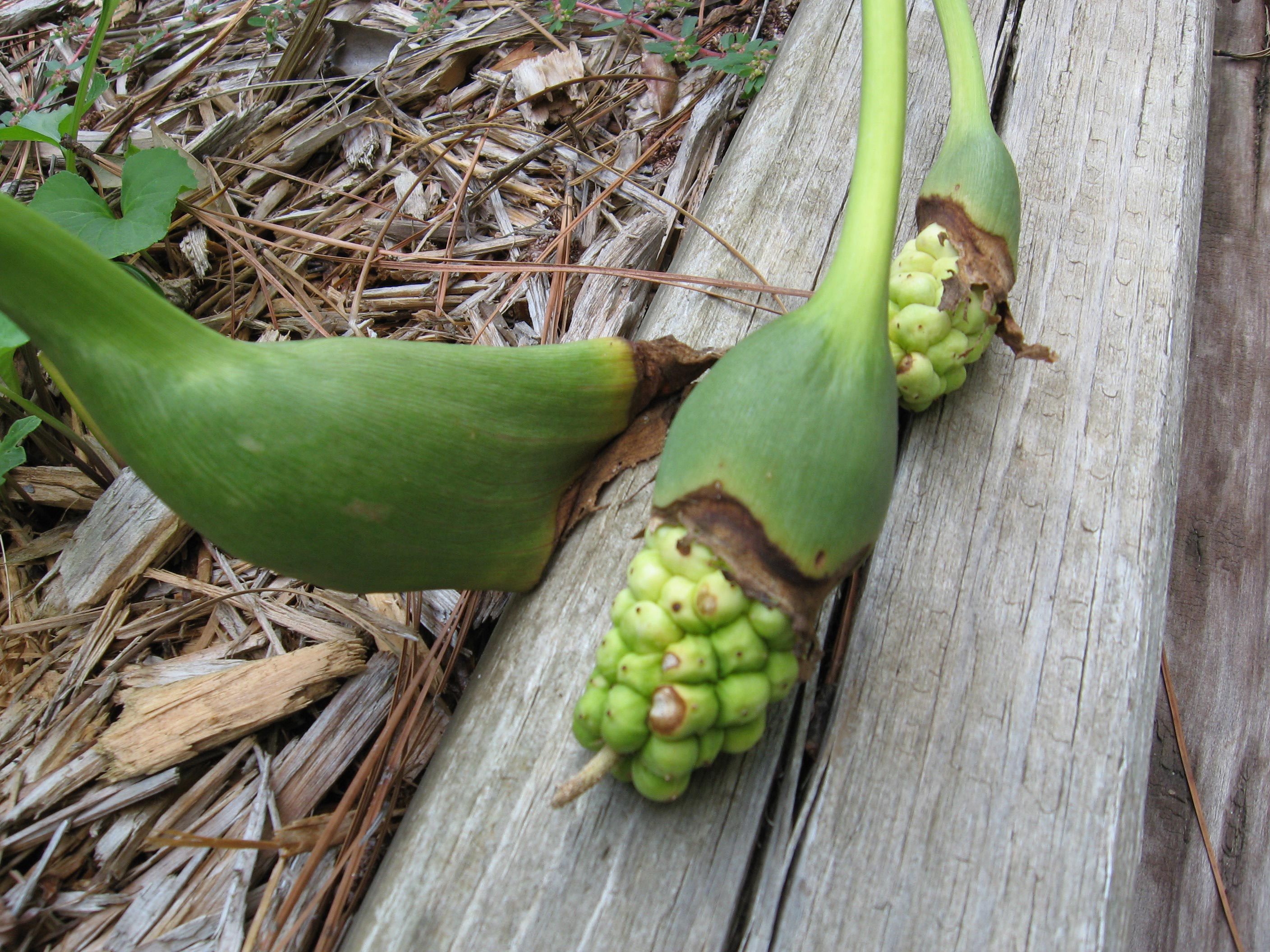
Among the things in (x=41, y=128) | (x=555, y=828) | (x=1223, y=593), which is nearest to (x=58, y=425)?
(x=41, y=128)

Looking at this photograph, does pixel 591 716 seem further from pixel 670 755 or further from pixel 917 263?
pixel 917 263

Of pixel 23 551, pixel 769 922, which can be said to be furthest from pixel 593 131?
pixel 769 922

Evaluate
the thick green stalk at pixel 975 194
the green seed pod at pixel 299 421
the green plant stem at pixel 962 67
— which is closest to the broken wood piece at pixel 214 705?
the green seed pod at pixel 299 421

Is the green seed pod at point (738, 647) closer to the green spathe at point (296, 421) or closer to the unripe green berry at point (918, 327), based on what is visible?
the green spathe at point (296, 421)

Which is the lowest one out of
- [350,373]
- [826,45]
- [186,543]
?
[186,543]

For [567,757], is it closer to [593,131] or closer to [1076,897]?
[1076,897]
